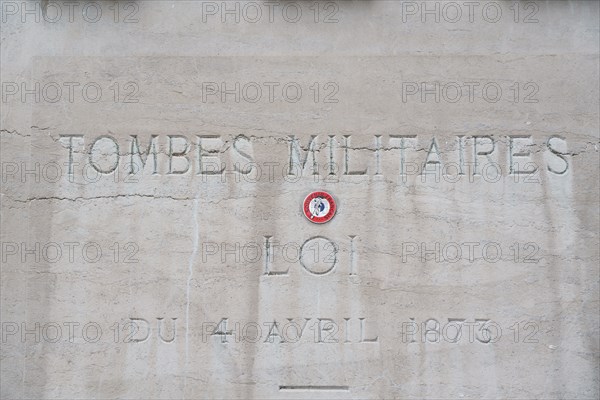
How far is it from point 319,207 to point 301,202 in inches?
4.0

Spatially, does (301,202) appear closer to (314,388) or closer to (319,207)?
(319,207)

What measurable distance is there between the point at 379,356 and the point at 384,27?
5.94 feet

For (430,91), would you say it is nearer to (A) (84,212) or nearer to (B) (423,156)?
(B) (423,156)

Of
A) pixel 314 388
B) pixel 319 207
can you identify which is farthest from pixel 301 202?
pixel 314 388

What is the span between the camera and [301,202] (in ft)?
13.9

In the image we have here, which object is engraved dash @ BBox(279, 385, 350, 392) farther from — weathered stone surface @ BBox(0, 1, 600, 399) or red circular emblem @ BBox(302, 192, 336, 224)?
red circular emblem @ BBox(302, 192, 336, 224)

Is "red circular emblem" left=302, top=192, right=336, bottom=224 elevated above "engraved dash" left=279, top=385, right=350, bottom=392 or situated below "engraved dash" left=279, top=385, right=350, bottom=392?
above

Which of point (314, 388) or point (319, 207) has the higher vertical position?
point (319, 207)

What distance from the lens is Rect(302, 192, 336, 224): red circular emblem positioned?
422 centimetres

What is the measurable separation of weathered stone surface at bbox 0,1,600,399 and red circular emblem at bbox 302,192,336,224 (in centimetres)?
4

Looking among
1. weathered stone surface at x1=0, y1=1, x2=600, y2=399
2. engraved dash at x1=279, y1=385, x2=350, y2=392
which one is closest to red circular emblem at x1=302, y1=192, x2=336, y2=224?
weathered stone surface at x1=0, y1=1, x2=600, y2=399

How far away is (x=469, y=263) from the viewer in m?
4.18

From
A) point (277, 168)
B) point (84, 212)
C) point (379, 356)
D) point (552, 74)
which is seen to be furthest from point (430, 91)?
point (84, 212)

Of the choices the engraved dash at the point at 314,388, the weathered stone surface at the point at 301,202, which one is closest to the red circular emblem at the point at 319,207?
the weathered stone surface at the point at 301,202
